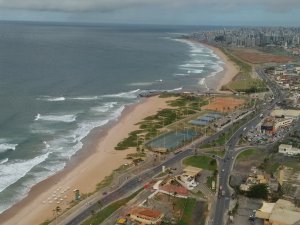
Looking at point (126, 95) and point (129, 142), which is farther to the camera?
point (126, 95)

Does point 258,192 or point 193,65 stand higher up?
point 193,65

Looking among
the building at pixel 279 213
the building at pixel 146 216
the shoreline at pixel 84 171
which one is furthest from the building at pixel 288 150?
the building at pixel 146 216

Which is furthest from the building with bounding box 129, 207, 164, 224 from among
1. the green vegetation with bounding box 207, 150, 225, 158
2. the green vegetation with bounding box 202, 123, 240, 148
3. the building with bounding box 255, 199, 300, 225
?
the green vegetation with bounding box 202, 123, 240, 148

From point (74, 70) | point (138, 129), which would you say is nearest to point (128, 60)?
point (74, 70)

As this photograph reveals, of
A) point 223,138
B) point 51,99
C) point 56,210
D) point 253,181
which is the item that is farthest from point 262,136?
point 51,99

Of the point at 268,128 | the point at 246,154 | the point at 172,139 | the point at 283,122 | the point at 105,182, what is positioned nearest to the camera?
the point at 105,182

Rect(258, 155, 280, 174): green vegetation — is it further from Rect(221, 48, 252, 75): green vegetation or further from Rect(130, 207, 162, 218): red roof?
Rect(221, 48, 252, 75): green vegetation

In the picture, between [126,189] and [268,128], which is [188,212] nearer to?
[126,189]
